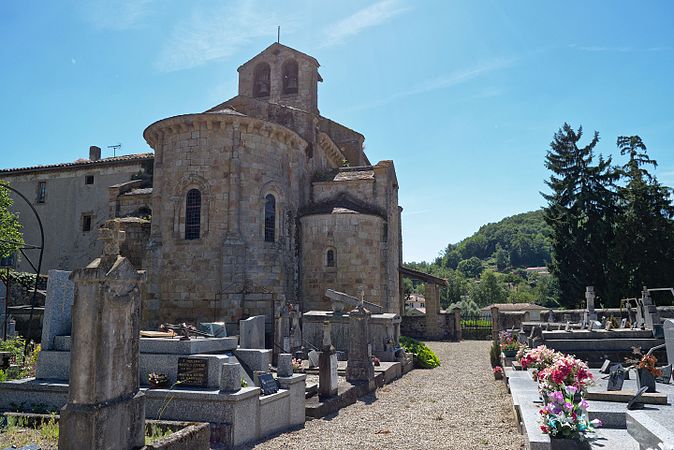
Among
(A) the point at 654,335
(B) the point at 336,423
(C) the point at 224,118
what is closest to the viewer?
(B) the point at 336,423

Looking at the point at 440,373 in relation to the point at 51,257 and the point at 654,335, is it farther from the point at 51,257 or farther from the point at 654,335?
the point at 51,257

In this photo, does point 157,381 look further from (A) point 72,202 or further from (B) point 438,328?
(A) point 72,202

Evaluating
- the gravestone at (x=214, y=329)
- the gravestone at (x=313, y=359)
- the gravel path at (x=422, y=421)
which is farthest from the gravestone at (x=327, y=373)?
the gravestone at (x=313, y=359)

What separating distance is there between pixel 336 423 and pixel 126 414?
15.3 ft

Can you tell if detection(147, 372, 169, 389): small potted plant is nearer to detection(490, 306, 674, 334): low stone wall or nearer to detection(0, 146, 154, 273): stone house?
detection(490, 306, 674, 334): low stone wall

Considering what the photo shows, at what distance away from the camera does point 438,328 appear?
2917 centimetres

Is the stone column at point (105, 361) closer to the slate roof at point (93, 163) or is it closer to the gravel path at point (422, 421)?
the gravel path at point (422, 421)

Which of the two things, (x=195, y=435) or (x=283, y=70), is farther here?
(x=283, y=70)

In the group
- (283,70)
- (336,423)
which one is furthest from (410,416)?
(283,70)

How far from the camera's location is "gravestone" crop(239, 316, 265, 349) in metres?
10.8

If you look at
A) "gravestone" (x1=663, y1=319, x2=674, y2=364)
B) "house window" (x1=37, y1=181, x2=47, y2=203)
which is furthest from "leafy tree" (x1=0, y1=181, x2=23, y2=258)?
"gravestone" (x1=663, y1=319, x2=674, y2=364)

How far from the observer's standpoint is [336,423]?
886 centimetres

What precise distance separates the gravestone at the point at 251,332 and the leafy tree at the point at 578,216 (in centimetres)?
2232

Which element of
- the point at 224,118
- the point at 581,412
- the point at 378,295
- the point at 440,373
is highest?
the point at 224,118
